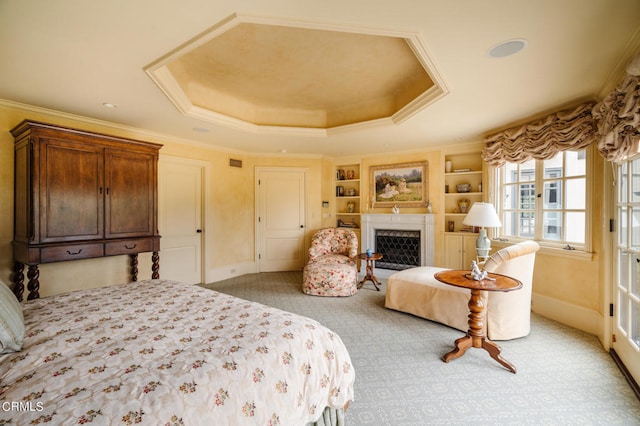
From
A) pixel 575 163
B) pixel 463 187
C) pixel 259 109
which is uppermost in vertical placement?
pixel 259 109

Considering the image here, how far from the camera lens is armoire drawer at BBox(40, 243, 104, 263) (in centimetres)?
265

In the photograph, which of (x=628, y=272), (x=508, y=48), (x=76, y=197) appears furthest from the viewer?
(x=76, y=197)

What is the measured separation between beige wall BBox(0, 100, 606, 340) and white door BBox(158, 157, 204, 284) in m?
0.19

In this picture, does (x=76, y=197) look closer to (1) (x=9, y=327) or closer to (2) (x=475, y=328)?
(1) (x=9, y=327)

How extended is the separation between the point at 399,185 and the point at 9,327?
491 cm

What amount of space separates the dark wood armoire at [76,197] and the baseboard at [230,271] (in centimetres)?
140

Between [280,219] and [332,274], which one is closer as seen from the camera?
[332,274]

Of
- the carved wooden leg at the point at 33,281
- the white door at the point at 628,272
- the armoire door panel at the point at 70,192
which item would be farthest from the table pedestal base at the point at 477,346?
the carved wooden leg at the point at 33,281

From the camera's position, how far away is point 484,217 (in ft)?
9.05

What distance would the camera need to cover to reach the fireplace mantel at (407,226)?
4637 millimetres

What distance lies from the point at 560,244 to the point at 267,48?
151 inches

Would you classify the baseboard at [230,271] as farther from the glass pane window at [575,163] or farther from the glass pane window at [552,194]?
the glass pane window at [575,163]

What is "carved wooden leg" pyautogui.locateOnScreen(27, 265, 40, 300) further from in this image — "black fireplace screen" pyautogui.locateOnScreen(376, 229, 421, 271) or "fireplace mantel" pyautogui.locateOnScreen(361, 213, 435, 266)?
"black fireplace screen" pyautogui.locateOnScreen(376, 229, 421, 271)

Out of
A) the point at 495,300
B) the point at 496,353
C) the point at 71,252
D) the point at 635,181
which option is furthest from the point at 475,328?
the point at 71,252
